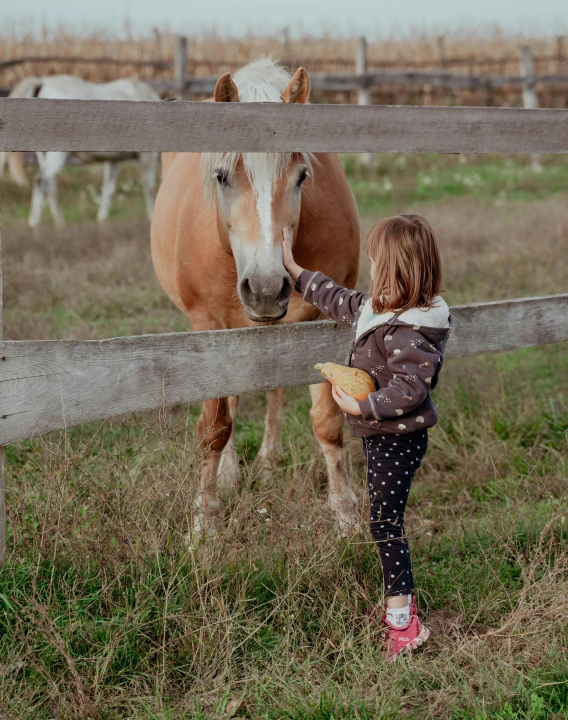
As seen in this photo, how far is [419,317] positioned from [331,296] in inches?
17.1

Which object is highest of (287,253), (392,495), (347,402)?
(287,253)

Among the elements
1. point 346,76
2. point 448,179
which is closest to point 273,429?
point 448,179

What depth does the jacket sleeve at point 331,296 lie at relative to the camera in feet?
8.82

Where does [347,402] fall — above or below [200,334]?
below

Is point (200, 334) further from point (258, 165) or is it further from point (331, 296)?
point (258, 165)

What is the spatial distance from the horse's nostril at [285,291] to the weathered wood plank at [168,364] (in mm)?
173

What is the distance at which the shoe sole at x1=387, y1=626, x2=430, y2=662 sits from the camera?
2.33m

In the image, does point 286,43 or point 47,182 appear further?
point 286,43

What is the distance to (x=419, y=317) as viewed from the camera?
242 cm

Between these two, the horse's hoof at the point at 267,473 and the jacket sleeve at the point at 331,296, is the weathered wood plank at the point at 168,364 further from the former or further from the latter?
the horse's hoof at the point at 267,473

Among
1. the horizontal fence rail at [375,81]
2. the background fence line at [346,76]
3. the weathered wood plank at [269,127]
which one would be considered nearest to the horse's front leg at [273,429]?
the weathered wood plank at [269,127]

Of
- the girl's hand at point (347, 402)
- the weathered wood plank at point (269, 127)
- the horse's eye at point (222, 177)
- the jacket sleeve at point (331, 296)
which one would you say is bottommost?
the girl's hand at point (347, 402)

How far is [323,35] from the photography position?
23.2 m

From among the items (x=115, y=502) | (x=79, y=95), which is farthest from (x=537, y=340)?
(x=79, y=95)
